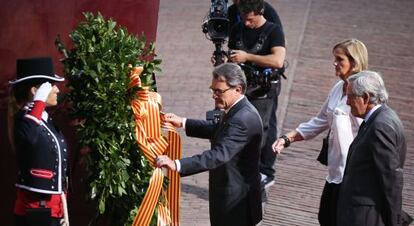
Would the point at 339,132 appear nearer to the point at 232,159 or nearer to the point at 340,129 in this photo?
the point at 340,129

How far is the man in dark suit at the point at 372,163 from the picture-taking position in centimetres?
598

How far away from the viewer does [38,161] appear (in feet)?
19.6

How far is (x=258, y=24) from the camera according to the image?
27.7 feet

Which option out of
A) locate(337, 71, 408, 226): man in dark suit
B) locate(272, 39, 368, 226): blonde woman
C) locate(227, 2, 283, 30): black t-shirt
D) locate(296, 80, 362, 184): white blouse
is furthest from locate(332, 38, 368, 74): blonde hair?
locate(227, 2, 283, 30): black t-shirt

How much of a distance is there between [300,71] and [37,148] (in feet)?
27.9

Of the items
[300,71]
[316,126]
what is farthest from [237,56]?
[300,71]

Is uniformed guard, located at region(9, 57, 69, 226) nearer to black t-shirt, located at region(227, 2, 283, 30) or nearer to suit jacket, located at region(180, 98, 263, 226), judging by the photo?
suit jacket, located at region(180, 98, 263, 226)

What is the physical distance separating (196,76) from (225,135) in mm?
7105

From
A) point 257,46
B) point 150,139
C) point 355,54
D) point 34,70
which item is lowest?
point 150,139

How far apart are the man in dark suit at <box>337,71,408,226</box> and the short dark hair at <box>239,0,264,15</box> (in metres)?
2.21

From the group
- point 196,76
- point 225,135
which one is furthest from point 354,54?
point 196,76

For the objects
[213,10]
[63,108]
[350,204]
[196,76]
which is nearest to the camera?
[350,204]

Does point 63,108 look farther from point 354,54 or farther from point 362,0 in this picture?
point 362,0

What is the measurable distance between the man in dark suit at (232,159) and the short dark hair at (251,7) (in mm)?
1804
